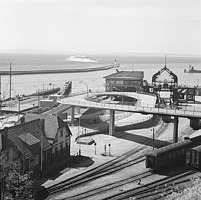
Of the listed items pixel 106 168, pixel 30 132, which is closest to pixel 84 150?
pixel 106 168

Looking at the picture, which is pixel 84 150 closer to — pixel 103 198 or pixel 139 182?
pixel 139 182

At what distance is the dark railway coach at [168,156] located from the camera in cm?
3997

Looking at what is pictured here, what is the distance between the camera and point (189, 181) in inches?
1484

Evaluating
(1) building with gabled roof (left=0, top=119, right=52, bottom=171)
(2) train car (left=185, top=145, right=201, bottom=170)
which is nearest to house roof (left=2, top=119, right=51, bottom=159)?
(1) building with gabled roof (left=0, top=119, right=52, bottom=171)

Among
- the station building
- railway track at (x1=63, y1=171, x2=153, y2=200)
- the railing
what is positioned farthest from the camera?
the station building

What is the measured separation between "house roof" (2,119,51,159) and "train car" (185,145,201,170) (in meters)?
16.5

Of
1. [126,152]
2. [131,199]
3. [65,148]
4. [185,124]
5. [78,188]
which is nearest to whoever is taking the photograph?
[131,199]

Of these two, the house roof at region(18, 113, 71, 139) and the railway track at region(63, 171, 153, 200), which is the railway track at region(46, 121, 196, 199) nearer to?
the railway track at region(63, 171, 153, 200)

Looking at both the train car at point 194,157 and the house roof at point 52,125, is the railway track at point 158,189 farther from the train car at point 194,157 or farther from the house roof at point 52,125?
the house roof at point 52,125

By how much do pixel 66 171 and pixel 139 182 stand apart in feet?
28.9

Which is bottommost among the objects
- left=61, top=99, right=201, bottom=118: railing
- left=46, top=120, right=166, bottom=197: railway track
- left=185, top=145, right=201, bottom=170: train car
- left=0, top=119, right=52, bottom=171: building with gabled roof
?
left=46, top=120, right=166, bottom=197: railway track

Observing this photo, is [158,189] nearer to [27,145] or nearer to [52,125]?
[27,145]

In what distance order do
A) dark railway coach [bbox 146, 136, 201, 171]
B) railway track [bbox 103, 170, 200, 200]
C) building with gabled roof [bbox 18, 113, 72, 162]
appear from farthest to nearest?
building with gabled roof [bbox 18, 113, 72, 162] → dark railway coach [bbox 146, 136, 201, 171] → railway track [bbox 103, 170, 200, 200]

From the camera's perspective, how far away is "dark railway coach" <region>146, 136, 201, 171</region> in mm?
39969
